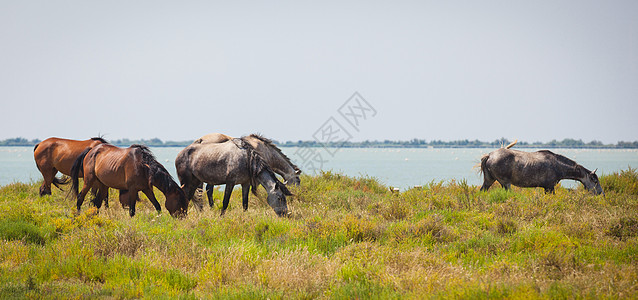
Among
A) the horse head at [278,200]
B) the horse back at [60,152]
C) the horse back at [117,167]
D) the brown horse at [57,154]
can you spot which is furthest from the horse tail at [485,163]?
the horse back at [60,152]

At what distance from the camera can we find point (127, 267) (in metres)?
6.47

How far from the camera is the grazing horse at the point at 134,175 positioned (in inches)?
391

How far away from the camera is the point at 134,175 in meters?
9.95

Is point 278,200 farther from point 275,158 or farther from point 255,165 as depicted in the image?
point 275,158

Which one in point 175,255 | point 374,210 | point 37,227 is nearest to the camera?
point 175,255

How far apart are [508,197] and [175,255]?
9.29m

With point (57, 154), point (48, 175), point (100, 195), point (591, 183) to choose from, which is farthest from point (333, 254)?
point (48, 175)

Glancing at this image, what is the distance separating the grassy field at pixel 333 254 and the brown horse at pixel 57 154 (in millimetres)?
2530

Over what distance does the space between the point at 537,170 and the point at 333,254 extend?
8584mm

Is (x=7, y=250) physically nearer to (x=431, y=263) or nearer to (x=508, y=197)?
(x=431, y=263)

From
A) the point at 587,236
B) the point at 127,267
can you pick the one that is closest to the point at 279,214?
the point at 127,267

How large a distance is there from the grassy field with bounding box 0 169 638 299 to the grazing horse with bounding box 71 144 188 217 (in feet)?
1.40

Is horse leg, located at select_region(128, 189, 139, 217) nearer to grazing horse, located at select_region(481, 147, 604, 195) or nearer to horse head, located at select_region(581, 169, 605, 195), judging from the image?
grazing horse, located at select_region(481, 147, 604, 195)

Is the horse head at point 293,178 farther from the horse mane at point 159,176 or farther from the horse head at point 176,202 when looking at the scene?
the horse mane at point 159,176
